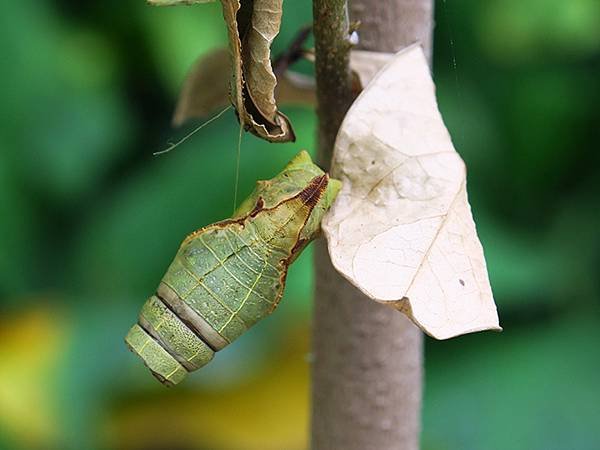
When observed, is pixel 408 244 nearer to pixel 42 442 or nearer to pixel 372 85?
pixel 372 85

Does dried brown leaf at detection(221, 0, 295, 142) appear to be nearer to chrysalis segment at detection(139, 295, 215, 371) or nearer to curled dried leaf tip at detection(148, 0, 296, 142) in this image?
curled dried leaf tip at detection(148, 0, 296, 142)

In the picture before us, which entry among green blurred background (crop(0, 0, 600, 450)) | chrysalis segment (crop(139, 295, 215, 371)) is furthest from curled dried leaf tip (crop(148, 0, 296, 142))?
green blurred background (crop(0, 0, 600, 450))

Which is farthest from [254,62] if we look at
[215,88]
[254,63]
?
[215,88]

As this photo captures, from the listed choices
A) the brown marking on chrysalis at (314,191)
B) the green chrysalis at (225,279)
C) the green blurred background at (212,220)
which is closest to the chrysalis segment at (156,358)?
the green chrysalis at (225,279)

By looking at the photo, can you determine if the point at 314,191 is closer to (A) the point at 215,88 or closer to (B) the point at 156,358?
(B) the point at 156,358

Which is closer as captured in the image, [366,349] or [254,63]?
[254,63]

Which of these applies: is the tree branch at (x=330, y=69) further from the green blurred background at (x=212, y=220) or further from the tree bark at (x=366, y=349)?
the green blurred background at (x=212, y=220)
